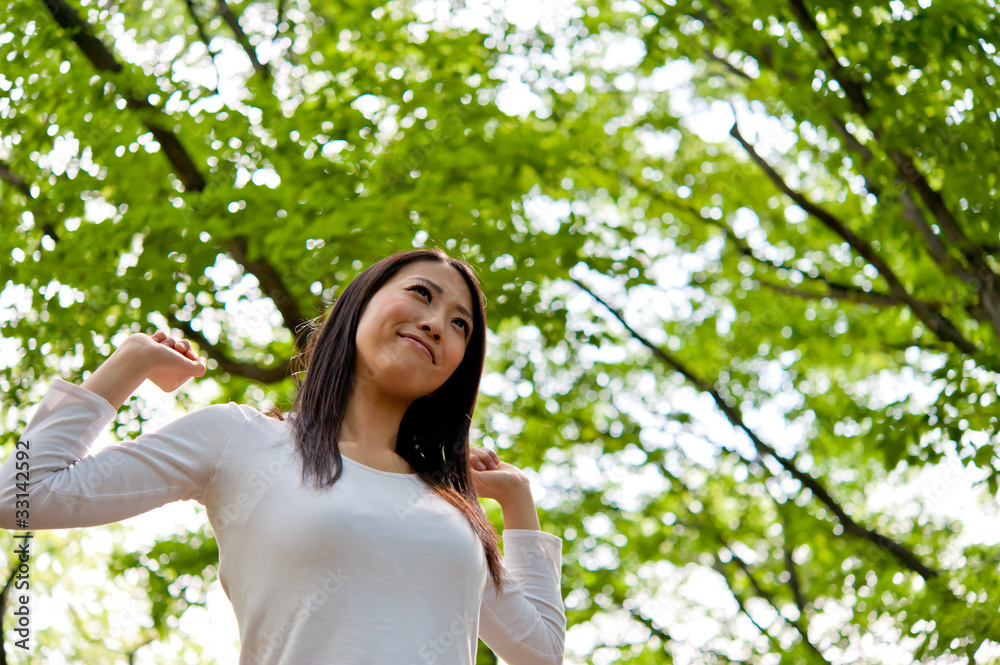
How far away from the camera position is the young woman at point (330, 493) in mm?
1710

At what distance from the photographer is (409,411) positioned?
237cm

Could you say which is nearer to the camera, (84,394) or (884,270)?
(84,394)

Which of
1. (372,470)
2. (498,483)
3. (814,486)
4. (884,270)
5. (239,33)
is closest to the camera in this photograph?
(372,470)

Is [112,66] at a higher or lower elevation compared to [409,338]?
higher

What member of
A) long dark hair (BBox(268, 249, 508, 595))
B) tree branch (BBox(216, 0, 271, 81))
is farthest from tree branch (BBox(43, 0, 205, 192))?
long dark hair (BBox(268, 249, 508, 595))

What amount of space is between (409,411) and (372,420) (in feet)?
0.68

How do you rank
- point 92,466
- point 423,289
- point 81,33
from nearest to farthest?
point 92,466 → point 423,289 → point 81,33

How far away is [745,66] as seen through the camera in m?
7.20

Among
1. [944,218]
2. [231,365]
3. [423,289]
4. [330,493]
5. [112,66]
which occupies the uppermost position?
[944,218]

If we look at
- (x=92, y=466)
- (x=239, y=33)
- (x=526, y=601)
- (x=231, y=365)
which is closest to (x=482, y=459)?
(x=526, y=601)

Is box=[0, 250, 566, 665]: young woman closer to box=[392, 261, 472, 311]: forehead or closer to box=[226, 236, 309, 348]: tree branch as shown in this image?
box=[392, 261, 472, 311]: forehead

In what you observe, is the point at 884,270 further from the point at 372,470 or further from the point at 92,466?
the point at 92,466

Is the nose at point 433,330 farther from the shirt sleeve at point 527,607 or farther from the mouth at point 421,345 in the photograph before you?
the shirt sleeve at point 527,607

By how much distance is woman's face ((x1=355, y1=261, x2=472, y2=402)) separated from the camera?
7.04ft
